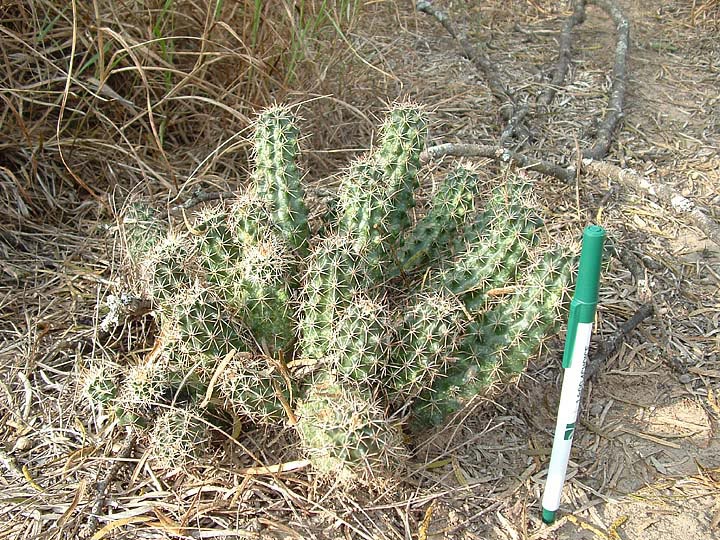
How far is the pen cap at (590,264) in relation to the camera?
1.29 m

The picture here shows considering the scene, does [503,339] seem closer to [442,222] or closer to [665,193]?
[442,222]

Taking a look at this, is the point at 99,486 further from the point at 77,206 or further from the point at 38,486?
the point at 77,206

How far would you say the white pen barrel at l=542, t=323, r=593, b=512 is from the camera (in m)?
1.41

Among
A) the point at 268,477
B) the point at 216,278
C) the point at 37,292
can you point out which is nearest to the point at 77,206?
the point at 37,292

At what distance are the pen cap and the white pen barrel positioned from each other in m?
0.06

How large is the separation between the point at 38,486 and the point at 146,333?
46 cm

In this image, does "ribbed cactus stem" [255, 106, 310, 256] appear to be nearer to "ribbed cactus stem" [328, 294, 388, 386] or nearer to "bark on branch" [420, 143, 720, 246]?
"ribbed cactus stem" [328, 294, 388, 386]

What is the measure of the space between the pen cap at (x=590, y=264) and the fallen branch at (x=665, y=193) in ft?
3.19

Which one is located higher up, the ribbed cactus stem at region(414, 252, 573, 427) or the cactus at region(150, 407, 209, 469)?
the ribbed cactus stem at region(414, 252, 573, 427)

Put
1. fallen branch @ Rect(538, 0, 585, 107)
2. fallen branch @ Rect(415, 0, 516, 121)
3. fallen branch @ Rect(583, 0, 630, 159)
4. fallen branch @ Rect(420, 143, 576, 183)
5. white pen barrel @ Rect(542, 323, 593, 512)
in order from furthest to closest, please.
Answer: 1. fallen branch @ Rect(538, 0, 585, 107)
2. fallen branch @ Rect(415, 0, 516, 121)
3. fallen branch @ Rect(583, 0, 630, 159)
4. fallen branch @ Rect(420, 143, 576, 183)
5. white pen barrel @ Rect(542, 323, 593, 512)

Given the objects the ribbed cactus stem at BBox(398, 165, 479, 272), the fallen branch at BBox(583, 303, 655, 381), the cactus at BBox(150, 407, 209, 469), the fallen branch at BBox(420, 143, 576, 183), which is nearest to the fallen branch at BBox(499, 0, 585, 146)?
the fallen branch at BBox(420, 143, 576, 183)

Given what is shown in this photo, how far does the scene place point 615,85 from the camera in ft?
10.5

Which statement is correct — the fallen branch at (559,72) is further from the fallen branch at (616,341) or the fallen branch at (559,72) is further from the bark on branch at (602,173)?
the fallen branch at (616,341)

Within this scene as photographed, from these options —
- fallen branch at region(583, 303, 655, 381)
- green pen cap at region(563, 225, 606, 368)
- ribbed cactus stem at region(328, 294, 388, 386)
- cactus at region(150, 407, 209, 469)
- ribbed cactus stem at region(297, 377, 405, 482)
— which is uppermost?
green pen cap at region(563, 225, 606, 368)
